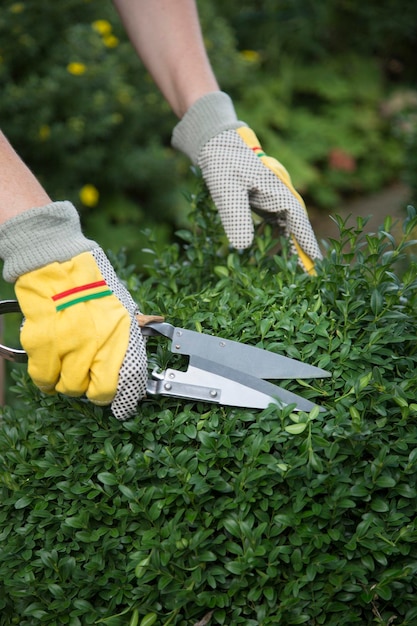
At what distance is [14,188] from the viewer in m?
1.66

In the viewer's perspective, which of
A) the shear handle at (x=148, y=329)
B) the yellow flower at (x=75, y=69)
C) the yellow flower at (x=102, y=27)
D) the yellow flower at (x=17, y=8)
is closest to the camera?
the shear handle at (x=148, y=329)

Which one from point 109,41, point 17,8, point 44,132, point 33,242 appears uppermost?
point 33,242

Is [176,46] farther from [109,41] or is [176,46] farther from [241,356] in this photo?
[109,41]

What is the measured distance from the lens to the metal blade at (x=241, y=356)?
5.27 ft

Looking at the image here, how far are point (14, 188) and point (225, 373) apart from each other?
630 millimetres


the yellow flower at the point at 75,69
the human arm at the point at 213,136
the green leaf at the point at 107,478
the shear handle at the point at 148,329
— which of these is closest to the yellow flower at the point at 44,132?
the yellow flower at the point at 75,69

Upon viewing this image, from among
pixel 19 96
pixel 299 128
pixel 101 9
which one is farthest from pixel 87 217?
pixel 299 128

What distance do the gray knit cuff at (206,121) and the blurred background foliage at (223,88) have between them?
160 mm

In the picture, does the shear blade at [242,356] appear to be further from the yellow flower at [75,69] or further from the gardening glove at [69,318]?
the yellow flower at [75,69]

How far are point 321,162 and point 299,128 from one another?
1.27 ft

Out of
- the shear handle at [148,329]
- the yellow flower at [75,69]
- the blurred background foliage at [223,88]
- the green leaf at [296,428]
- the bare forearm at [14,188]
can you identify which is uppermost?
the bare forearm at [14,188]

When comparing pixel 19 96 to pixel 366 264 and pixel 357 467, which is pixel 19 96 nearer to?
pixel 366 264

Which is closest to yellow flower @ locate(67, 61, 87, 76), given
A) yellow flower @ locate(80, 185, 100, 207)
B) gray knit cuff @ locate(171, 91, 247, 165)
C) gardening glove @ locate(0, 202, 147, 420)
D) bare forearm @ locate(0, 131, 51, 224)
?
yellow flower @ locate(80, 185, 100, 207)

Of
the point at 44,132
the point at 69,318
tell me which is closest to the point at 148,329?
the point at 69,318
